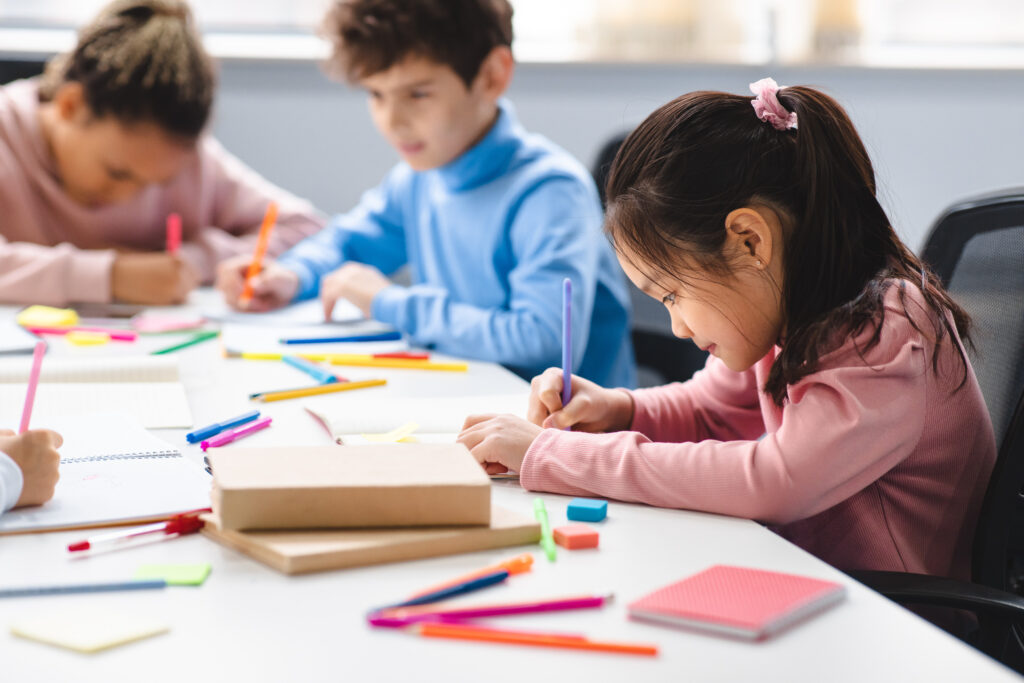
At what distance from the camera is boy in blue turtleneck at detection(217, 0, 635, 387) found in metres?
1.41

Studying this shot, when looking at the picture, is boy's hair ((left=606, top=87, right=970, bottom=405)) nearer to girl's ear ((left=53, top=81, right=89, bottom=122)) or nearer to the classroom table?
the classroom table

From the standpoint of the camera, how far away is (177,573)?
0.60 meters

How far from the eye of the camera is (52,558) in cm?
63

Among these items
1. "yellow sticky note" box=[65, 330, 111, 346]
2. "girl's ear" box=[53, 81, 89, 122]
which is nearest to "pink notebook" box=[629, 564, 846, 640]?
"yellow sticky note" box=[65, 330, 111, 346]

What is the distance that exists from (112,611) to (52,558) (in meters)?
0.10

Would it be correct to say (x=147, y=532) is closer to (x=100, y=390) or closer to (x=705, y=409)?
(x=100, y=390)

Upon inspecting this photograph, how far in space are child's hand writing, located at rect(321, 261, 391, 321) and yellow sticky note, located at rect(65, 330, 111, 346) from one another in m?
0.31

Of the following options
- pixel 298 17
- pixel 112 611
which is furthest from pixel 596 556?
pixel 298 17

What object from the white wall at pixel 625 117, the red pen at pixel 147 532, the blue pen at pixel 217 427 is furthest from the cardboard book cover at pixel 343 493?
the white wall at pixel 625 117

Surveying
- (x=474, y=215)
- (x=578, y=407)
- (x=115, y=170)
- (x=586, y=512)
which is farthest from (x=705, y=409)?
(x=115, y=170)

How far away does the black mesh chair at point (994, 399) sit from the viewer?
0.72m

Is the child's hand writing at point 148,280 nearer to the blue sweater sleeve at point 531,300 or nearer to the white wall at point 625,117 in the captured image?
the blue sweater sleeve at point 531,300

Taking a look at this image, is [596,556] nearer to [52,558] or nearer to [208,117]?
[52,558]

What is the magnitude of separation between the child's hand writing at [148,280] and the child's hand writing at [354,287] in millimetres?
304
